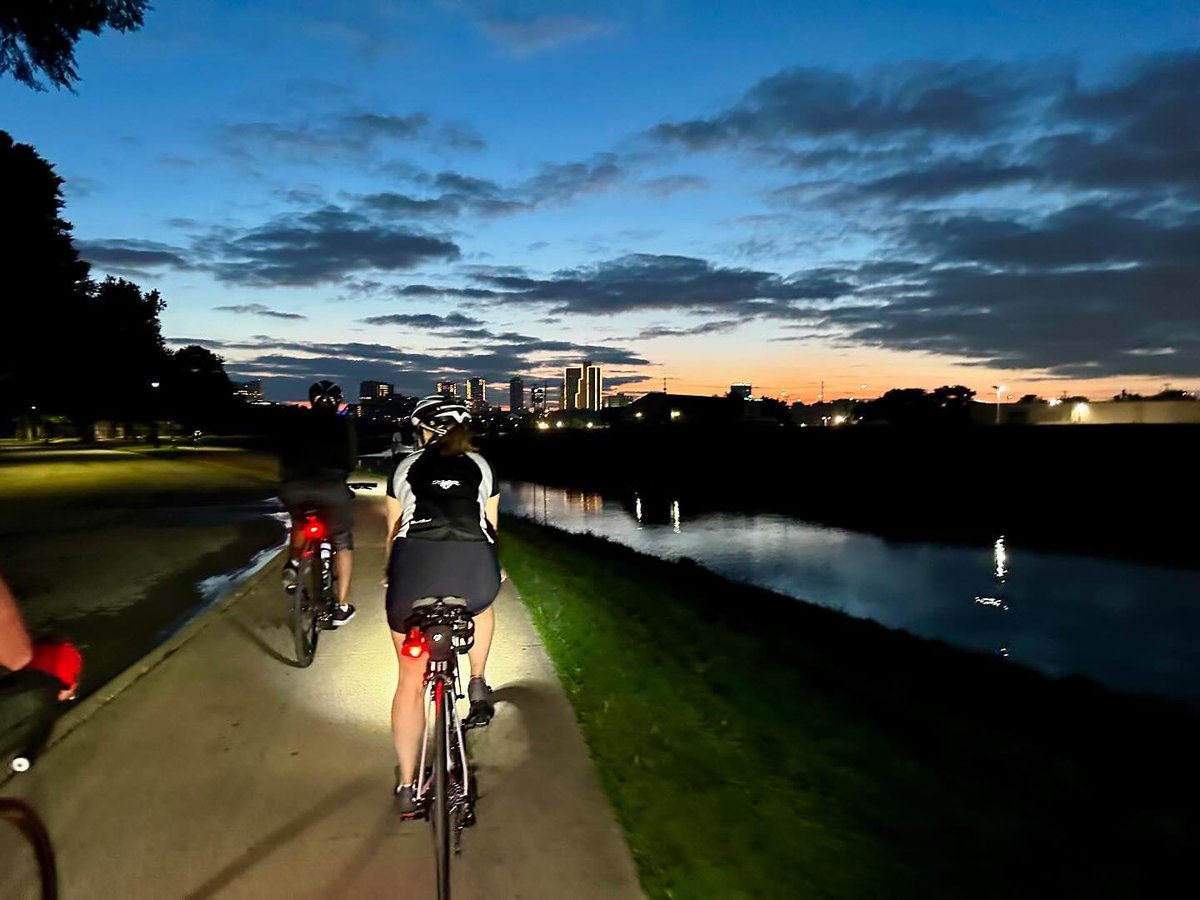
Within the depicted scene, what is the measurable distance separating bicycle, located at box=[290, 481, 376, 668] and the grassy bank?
2009 millimetres

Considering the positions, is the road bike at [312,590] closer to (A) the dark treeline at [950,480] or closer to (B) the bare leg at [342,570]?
(B) the bare leg at [342,570]

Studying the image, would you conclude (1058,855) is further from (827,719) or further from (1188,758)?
(1188,758)

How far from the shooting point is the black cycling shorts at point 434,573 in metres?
4.15

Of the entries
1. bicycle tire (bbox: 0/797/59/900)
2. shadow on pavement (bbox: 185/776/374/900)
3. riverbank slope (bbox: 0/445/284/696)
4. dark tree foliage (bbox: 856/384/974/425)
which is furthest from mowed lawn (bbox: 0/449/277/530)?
A: dark tree foliage (bbox: 856/384/974/425)

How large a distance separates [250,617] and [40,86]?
1006 centimetres

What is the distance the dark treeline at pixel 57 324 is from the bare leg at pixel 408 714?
39.6m

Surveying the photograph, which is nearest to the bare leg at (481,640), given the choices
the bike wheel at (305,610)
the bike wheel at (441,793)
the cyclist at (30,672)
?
the bike wheel at (441,793)

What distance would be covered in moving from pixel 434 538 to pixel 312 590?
3.75m

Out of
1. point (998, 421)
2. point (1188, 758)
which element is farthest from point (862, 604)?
point (998, 421)

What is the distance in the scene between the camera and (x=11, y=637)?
2.28 m

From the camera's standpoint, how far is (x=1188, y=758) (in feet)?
26.6

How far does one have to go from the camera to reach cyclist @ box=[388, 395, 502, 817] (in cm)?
416

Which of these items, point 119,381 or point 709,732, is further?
point 119,381

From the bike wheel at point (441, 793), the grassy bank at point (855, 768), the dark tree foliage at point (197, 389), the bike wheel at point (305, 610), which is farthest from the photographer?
the dark tree foliage at point (197, 389)
